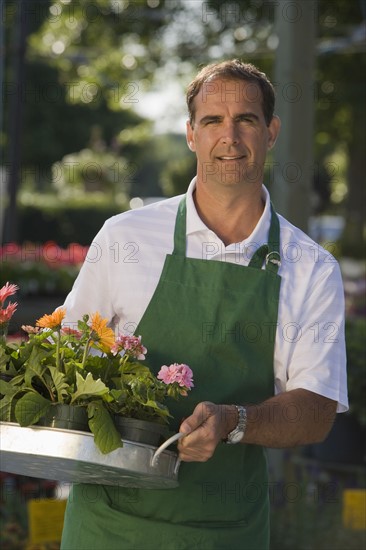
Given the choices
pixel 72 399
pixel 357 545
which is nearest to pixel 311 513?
pixel 357 545

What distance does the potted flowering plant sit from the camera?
232 centimetres

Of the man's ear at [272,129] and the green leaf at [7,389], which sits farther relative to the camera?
the man's ear at [272,129]

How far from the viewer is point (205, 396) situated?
2.76m

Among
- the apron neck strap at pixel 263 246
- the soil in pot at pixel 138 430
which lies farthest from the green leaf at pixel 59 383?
the apron neck strap at pixel 263 246

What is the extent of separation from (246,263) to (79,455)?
2.64 feet

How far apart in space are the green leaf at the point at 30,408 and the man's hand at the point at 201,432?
0.93ft

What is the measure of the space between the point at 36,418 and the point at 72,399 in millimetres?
92

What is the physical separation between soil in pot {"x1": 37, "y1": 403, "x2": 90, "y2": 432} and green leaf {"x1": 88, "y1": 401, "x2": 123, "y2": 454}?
0.02m

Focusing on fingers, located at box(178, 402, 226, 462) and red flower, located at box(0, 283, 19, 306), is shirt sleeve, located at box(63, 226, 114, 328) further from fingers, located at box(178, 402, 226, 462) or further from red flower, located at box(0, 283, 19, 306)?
fingers, located at box(178, 402, 226, 462)

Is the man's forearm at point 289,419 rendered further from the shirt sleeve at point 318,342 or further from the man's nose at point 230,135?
the man's nose at point 230,135

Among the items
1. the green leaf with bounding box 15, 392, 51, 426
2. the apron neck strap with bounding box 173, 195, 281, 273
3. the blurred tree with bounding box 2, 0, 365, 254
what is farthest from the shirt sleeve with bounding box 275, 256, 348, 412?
the blurred tree with bounding box 2, 0, 365, 254

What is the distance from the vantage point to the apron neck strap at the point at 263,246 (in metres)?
2.86

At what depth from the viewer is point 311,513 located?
529cm

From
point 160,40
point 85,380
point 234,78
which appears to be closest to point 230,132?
point 234,78
